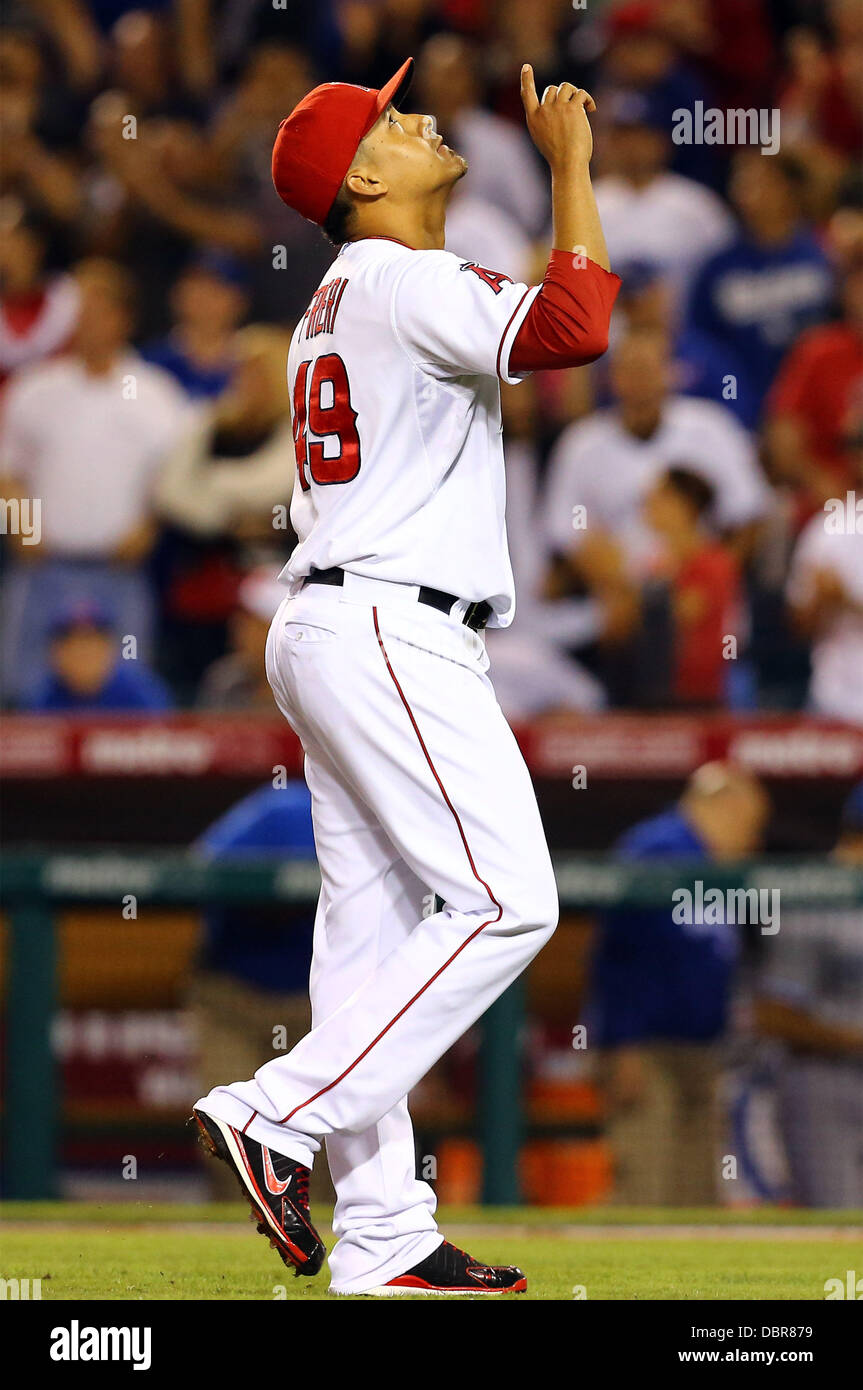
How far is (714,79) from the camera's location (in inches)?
372

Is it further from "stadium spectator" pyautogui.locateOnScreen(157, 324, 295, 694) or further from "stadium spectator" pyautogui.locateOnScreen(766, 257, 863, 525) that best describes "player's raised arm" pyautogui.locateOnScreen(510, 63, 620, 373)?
"stadium spectator" pyautogui.locateOnScreen(766, 257, 863, 525)

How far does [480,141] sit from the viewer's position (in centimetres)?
900

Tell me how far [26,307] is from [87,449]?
112 centimetres

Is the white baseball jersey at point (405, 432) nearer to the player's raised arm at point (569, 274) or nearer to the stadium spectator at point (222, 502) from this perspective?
the player's raised arm at point (569, 274)

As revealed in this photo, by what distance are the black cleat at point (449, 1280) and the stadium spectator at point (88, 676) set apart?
3990 millimetres

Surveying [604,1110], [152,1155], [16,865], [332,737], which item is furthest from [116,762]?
[332,737]

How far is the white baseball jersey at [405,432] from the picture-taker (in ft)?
10.8

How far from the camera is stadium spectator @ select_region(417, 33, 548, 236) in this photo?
29.4 feet

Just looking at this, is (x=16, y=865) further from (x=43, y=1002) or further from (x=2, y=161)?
(x=2, y=161)

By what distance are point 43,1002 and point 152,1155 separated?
0.74m

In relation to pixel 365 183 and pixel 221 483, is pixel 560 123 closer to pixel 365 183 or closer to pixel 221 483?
pixel 365 183

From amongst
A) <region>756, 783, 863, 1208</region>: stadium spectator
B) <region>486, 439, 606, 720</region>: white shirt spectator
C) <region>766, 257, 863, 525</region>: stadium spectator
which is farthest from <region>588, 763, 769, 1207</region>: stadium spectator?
<region>766, 257, 863, 525</region>: stadium spectator

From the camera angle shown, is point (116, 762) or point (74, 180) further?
point (74, 180)

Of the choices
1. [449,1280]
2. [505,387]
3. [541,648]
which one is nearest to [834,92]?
[505,387]
